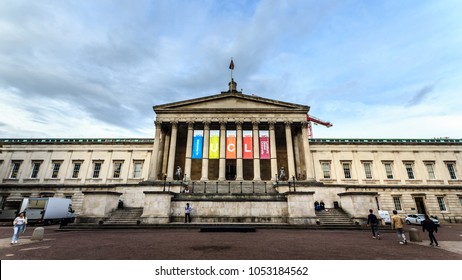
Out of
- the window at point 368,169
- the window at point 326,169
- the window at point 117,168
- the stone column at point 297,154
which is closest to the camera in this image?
the stone column at point 297,154

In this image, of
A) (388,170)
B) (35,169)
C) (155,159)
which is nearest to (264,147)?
(155,159)

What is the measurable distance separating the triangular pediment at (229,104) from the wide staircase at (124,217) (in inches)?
649

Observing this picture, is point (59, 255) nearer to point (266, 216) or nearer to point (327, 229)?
point (266, 216)

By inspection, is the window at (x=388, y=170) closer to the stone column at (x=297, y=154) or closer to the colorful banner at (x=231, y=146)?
the stone column at (x=297, y=154)

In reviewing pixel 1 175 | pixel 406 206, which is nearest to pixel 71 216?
pixel 1 175

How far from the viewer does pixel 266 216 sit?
64.8ft

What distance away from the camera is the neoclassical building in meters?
30.7

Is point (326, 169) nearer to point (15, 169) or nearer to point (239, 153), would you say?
point (239, 153)

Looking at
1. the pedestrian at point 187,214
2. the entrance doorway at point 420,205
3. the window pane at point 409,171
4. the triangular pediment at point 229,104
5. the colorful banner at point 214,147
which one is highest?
the triangular pediment at point 229,104

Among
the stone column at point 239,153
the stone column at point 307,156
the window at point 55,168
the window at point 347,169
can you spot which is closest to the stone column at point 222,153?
the stone column at point 239,153

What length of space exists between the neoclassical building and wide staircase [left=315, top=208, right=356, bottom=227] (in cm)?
373

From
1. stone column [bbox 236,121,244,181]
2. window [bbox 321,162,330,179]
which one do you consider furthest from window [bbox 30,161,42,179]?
window [bbox 321,162,330,179]

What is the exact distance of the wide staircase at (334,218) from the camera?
18734mm

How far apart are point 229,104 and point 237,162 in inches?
362
